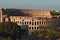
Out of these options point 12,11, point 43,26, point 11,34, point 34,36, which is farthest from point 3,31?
point 12,11

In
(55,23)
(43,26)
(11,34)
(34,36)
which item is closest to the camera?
(11,34)

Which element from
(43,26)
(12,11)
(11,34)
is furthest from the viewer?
(12,11)

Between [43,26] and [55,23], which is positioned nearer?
[43,26]

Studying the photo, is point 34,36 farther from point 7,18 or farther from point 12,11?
point 12,11

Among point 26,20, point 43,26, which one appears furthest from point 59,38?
point 26,20

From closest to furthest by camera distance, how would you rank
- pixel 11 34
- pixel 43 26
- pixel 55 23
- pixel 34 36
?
pixel 11 34, pixel 34 36, pixel 43 26, pixel 55 23

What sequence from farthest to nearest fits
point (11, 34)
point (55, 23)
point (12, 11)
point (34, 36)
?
point (12, 11)
point (55, 23)
point (34, 36)
point (11, 34)

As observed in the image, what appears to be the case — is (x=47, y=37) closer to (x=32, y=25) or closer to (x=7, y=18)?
(x=32, y=25)

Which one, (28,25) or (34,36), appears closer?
(34,36)

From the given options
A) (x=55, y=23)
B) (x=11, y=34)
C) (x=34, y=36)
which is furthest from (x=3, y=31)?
(x=55, y=23)
